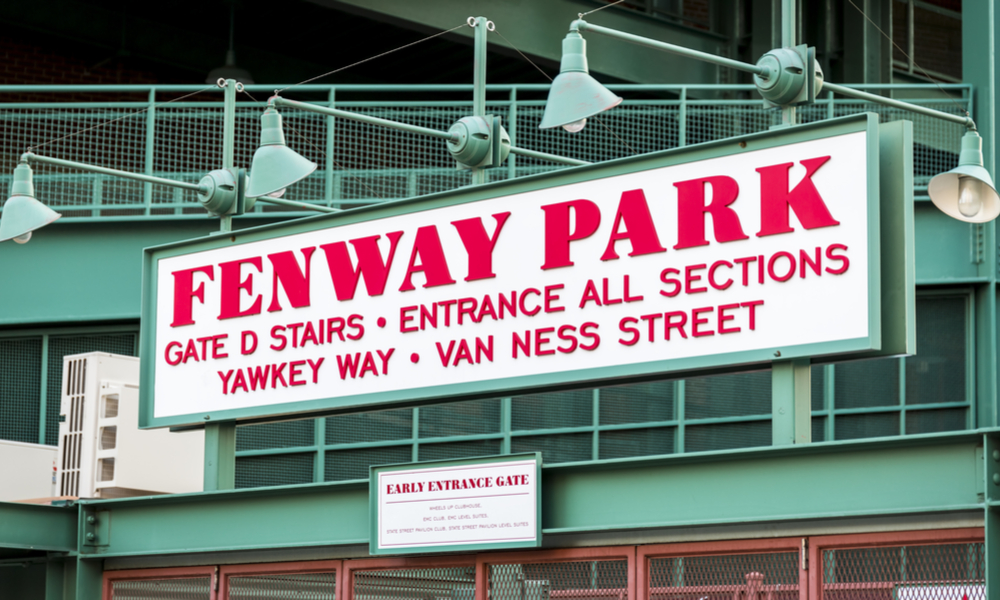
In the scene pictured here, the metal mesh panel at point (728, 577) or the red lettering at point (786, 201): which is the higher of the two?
the red lettering at point (786, 201)

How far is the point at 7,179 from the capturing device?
19.4 m

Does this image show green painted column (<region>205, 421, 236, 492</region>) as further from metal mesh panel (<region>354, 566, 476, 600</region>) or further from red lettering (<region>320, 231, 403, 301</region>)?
metal mesh panel (<region>354, 566, 476, 600</region>)

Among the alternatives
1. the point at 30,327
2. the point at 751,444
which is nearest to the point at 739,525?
the point at 751,444

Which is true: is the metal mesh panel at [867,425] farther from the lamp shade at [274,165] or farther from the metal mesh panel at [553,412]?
the lamp shade at [274,165]

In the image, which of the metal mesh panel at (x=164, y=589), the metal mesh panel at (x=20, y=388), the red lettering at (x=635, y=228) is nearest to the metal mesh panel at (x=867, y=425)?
the red lettering at (x=635, y=228)

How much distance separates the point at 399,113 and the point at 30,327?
564cm

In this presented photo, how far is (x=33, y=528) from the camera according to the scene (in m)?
13.0

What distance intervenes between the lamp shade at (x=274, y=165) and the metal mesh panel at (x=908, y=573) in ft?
17.7

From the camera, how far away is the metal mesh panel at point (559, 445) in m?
18.6

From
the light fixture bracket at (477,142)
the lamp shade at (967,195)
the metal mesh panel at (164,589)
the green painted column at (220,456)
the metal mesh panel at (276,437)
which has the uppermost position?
the light fixture bracket at (477,142)

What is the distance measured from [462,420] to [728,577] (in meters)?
9.41

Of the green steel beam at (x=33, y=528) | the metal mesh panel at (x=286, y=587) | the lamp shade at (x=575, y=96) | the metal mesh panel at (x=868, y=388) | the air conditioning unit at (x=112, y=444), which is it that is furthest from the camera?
the metal mesh panel at (x=868, y=388)

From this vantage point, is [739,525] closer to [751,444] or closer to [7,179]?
[751,444]

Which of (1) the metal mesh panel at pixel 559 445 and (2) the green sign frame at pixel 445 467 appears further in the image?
(1) the metal mesh panel at pixel 559 445
